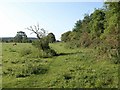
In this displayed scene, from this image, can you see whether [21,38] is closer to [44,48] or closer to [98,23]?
[98,23]

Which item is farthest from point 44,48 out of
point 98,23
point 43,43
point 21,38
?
point 21,38

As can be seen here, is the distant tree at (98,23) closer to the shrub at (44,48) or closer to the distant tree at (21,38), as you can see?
the shrub at (44,48)

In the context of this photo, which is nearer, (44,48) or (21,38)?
(44,48)

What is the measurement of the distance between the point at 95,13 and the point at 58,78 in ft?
166

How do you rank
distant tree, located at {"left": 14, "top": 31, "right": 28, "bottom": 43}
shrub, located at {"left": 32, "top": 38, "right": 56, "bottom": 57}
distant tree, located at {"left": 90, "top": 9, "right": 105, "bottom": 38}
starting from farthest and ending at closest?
distant tree, located at {"left": 14, "top": 31, "right": 28, "bottom": 43}, distant tree, located at {"left": 90, "top": 9, "right": 105, "bottom": 38}, shrub, located at {"left": 32, "top": 38, "right": 56, "bottom": 57}

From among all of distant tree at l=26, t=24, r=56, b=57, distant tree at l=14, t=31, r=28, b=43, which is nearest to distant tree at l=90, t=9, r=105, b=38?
distant tree at l=26, t=24, r=56, b=57

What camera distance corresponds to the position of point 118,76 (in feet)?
70.3

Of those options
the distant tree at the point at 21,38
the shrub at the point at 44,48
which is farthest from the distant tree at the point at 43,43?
the distant tree at the point at 21,38

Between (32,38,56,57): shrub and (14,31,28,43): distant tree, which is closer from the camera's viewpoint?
(32,38,56,57): shrub

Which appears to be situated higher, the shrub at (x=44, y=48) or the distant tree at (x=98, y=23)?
the distant tree at (x=98, y=23)

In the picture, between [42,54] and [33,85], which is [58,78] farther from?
[42,54]

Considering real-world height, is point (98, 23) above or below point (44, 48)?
above

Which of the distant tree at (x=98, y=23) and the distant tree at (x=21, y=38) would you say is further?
the distant tree at (x=21, y=38)

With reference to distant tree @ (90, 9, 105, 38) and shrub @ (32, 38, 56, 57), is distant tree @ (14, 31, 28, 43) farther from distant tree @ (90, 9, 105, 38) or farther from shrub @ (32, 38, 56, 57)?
shrub @ (32, 38, 56, 57)
